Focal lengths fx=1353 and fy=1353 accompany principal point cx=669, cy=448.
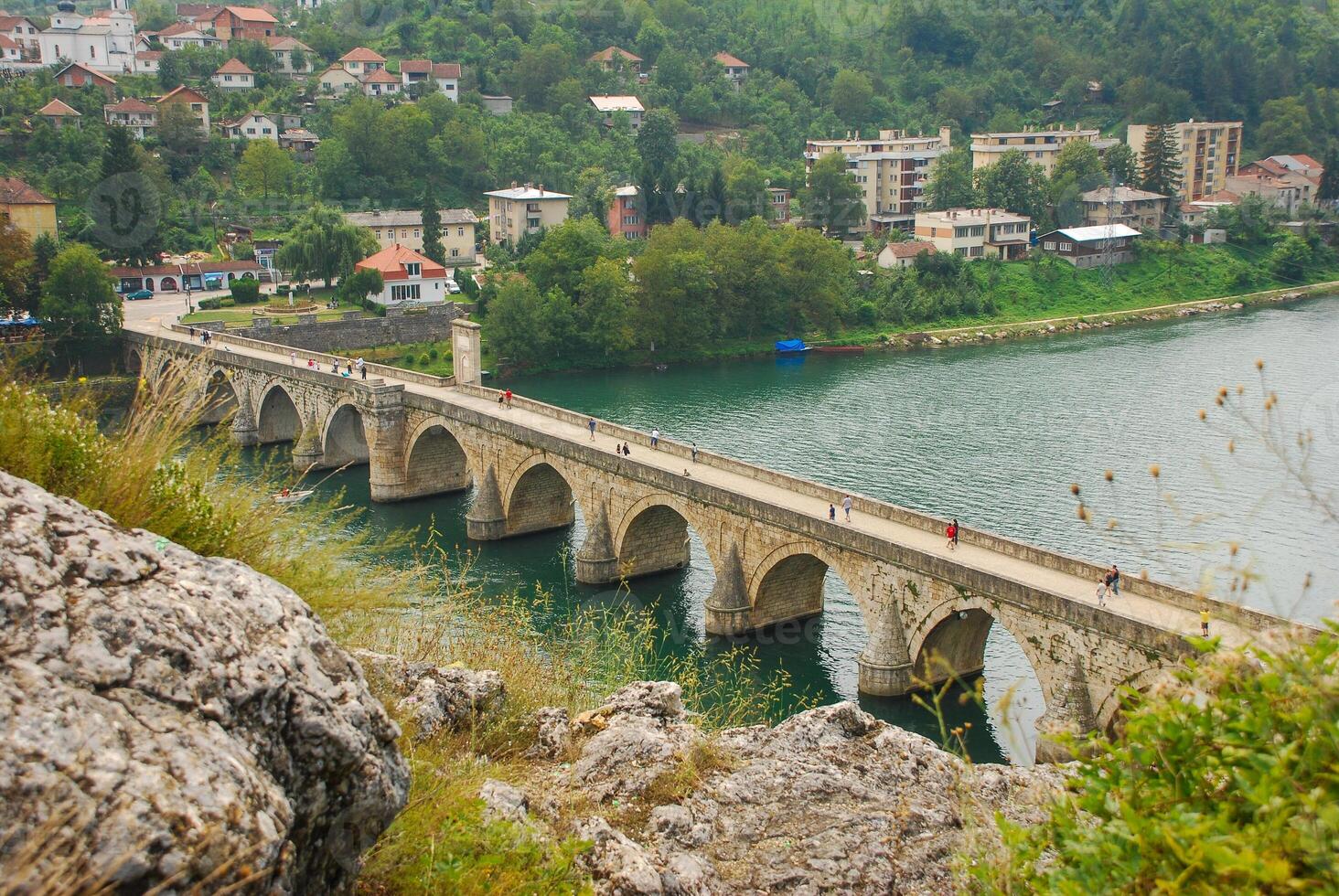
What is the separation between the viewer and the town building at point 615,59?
12150 centimetres

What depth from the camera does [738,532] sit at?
30562 mm

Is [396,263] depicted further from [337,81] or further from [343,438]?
[337,81]

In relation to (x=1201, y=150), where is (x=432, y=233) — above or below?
below

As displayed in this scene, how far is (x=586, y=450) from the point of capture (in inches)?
1407

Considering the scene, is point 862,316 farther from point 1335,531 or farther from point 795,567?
point 795,567

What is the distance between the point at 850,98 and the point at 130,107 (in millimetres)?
62313

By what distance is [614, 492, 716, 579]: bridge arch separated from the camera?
112 feet

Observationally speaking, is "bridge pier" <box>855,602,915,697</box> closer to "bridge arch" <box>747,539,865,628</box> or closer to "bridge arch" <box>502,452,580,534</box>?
"bridge arch" <box>747,539,865,628</box>

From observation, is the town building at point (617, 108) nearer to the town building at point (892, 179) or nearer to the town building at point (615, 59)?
the town building at point (615, 59)

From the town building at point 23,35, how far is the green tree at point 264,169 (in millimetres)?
32969

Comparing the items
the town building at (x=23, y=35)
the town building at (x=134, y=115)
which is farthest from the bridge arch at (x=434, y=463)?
the town building at (x=23, y=35)

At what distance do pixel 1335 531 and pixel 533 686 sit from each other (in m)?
30.4

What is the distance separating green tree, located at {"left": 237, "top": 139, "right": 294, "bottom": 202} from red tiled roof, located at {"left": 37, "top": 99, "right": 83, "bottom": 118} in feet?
37.9

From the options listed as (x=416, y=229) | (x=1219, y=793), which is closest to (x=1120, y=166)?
Result: (x=416, y=229)
